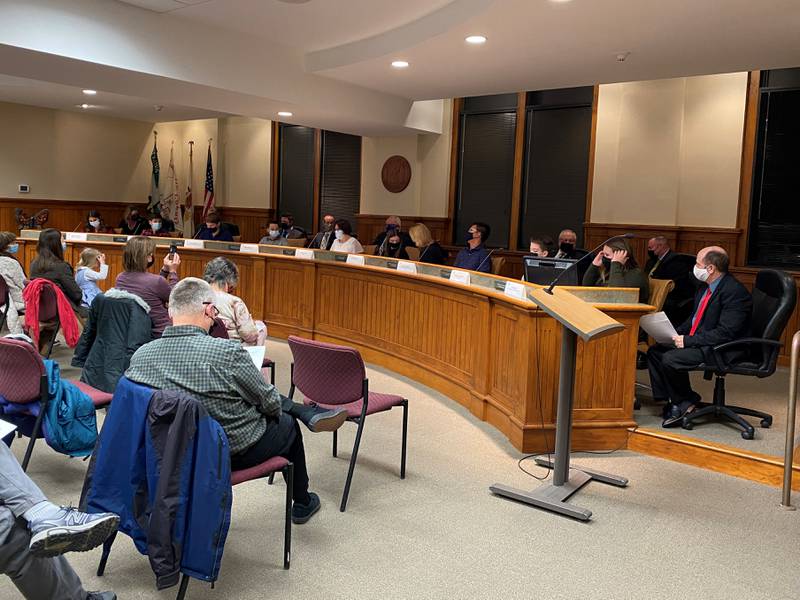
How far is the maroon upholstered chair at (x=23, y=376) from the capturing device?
10.8 feet

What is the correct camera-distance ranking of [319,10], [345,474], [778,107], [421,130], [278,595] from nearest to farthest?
[278,595] → [345,474] → [319,10] → [778,107] → [421,130]

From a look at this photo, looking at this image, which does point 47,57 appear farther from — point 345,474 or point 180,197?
point 180,197

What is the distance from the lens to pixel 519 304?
176 inches

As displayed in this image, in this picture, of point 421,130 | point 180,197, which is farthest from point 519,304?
point 180,197

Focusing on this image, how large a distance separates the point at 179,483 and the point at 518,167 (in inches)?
298

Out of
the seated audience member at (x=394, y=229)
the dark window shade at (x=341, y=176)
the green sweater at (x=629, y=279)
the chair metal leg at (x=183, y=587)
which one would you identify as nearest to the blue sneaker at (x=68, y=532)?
the chair metal leg at (x=183, y=587)

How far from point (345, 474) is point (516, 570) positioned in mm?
1306

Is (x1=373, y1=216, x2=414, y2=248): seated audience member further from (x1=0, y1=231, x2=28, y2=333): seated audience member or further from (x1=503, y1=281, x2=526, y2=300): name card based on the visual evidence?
(x1=0, y1=231, x2=28, y2=333): seated audience member

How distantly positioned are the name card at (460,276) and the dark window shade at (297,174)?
21.4 ft

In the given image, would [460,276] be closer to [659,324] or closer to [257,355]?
[659,324]

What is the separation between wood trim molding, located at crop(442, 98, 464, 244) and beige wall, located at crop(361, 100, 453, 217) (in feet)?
0.18

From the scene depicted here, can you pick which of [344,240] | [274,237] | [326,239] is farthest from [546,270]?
[274,237]

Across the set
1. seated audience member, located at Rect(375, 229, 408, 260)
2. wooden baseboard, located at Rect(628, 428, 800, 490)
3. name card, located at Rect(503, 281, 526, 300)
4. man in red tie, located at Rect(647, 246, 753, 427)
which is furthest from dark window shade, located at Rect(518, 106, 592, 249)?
wooden baseboard, located at Rect(628, 428, 800, 490)

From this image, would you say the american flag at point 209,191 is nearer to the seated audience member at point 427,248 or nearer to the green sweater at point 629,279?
the seated audience member at point 427,248
